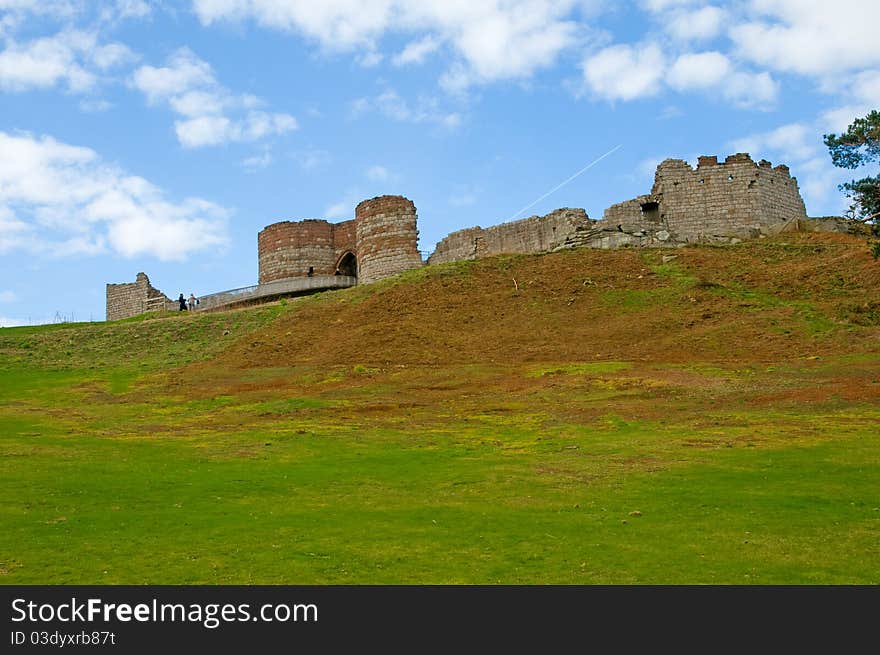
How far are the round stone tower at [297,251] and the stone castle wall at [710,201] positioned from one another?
18.8m

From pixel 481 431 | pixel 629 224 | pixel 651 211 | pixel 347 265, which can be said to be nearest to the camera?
pixel 481 431

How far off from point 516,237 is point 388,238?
23.0ft

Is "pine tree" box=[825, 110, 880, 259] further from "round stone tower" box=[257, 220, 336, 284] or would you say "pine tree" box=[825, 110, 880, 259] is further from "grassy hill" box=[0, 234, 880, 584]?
"round stone tower" box=[257, 220, 336, 284]

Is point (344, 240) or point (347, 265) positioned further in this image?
point (347, 265)

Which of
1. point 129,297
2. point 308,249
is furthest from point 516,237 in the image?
point 129,297

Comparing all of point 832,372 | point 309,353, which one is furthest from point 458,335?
point 832,372

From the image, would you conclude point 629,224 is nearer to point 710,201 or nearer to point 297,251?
point 710,201

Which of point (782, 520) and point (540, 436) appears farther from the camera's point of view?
point (540, 436)

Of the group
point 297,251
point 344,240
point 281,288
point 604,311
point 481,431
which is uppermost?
point 344,240

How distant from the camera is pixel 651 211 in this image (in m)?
50.6
